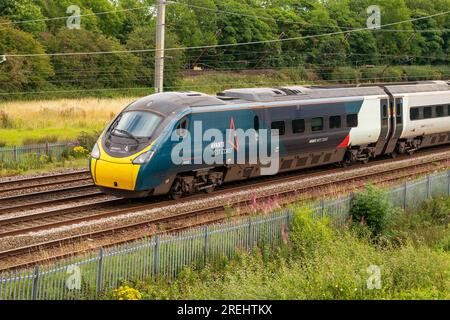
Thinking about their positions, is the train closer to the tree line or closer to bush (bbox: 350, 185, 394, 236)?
bush (bbox: 350, 185, 394, 236)

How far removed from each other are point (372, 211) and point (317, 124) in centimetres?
698

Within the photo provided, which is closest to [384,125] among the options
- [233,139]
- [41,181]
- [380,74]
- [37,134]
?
[233,139]

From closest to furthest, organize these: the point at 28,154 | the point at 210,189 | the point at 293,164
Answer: the point at 210,189, the point at 293,164, the point at 28,154

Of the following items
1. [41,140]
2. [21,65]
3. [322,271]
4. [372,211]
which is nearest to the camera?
[322,271]

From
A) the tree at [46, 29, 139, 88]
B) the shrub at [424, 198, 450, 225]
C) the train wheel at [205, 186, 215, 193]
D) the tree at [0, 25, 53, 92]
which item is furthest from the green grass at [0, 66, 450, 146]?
the shrub at [424, 198, 450, 225]

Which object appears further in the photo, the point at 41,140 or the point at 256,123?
the point at 41,140

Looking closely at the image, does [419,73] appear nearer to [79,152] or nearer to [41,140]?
[41,140]

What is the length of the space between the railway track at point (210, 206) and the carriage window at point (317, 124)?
1820mm

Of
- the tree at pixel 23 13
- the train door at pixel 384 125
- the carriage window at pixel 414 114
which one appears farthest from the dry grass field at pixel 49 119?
the carriage window at pixel 414 114

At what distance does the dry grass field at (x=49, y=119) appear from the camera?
110ft

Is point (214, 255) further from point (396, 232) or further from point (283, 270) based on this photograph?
point (396, 232)

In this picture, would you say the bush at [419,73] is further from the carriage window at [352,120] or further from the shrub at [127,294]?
the shrub at [127,294]

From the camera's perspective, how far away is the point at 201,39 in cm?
6606
